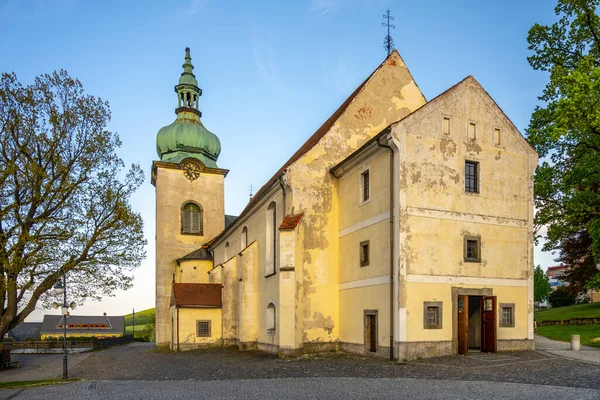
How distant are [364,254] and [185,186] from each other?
2143cm

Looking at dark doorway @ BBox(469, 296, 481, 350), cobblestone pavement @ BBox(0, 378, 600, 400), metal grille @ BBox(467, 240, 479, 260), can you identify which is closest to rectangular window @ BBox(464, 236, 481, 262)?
metal grille @ BBox(467, 240, 479, 260)

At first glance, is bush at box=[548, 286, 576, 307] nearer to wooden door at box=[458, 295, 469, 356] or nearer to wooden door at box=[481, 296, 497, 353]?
wooden door at box=[481, 296, 497, 353]

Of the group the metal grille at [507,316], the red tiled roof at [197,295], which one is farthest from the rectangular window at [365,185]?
the red tiled roof at [197,295]

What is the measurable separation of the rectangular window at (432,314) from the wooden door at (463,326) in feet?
2.91

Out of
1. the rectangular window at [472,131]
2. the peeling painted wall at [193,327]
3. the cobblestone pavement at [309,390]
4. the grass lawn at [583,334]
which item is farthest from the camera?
the peeling painted wall at [193,327]

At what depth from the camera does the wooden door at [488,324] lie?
1823 centimetres

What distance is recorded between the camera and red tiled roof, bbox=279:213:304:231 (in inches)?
801

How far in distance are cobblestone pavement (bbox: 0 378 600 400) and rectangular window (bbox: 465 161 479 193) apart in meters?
8.71

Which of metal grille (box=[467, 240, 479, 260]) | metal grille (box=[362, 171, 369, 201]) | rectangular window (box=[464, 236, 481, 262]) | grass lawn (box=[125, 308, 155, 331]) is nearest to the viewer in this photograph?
rectangular window (box=[464, 236, 481, 262])

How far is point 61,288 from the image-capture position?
1784cm

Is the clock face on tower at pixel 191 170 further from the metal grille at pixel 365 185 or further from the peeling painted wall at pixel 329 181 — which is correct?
the metal grille at pixel 365 185

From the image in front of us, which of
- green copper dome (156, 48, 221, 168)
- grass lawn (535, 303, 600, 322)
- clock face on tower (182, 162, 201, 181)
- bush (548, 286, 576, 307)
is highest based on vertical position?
green copper dome (156, 48, 221, 168)

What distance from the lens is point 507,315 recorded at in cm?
1888

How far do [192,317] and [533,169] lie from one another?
66.0ft
